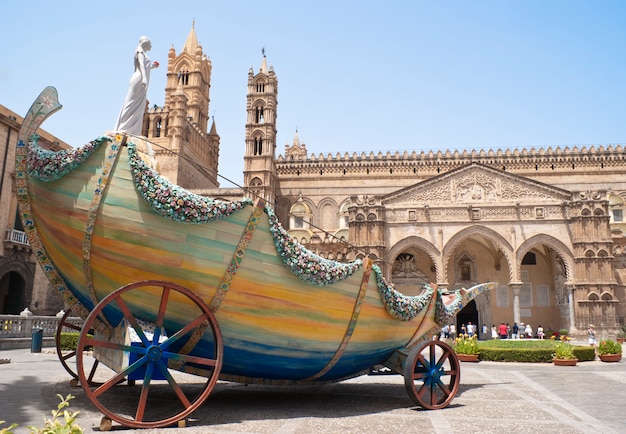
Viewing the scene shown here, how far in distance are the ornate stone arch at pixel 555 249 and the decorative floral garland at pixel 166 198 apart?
91.0 ft

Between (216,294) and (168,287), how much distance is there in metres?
0.64

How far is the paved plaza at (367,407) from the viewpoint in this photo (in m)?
5.93

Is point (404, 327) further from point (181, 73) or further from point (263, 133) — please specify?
point (181, 73)

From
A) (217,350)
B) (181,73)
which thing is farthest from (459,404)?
(181,73)

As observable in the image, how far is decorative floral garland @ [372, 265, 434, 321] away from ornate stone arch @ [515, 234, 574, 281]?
23.8 m

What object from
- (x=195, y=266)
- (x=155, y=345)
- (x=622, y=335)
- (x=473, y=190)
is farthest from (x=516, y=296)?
(x=155, y=345)

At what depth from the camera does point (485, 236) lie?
30.8 metres

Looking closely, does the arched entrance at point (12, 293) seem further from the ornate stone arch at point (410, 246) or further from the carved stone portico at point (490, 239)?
the ornate stone arch at point (410, 246)

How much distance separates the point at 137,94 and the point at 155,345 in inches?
147

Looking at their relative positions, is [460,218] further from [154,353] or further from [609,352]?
[154,353]

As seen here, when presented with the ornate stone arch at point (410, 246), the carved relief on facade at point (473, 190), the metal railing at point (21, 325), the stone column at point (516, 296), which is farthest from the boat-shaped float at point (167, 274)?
the carved relief on facade at point (473, 190)

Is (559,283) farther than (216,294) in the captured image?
Yes

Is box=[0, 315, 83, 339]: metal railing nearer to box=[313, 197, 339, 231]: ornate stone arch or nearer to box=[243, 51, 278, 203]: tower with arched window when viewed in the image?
box=[243, 51, 278, 203]: tower with arched window

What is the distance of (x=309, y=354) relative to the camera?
6.93 metres
